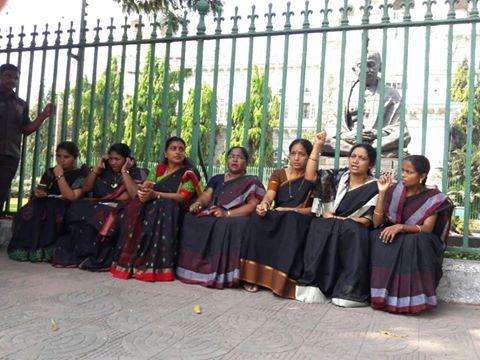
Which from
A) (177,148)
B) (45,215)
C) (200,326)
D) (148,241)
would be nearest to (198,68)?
(177,148)

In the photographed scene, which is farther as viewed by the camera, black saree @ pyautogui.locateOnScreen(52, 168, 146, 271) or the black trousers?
the black trousers

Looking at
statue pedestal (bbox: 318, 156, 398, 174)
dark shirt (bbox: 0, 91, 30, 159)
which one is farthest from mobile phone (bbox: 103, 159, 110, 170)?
statue pedestal (bbox: 318, 156, 398, 174)

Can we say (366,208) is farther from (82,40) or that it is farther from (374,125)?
(82,40)

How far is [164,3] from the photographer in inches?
272

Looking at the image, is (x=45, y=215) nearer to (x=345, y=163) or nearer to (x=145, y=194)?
(x=145, y=194)

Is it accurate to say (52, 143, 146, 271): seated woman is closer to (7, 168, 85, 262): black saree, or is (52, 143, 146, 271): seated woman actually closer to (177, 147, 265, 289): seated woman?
(7, 168, 85, 262): black saree

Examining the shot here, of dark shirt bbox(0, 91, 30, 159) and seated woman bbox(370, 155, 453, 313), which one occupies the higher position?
dark shirt bbox(0, 91, 30, 159)

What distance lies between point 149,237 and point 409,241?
2.24m

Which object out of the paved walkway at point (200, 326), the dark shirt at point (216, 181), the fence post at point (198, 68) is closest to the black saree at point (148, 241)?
the paved walkway at point (200, 326)

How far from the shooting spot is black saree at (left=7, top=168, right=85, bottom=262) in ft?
16.5

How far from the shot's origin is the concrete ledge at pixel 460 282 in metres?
3.96

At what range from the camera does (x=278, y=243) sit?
410 centimetres

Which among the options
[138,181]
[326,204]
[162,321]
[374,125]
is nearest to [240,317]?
[162,321]

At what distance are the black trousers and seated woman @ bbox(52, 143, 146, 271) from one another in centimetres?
125
